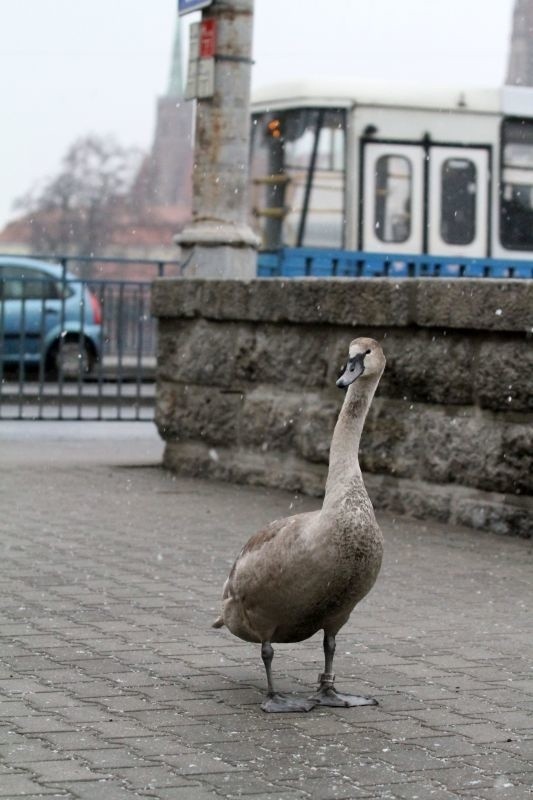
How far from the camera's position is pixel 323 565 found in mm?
4922

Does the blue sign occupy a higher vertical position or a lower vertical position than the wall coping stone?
higher

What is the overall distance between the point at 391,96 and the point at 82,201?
2723 inches

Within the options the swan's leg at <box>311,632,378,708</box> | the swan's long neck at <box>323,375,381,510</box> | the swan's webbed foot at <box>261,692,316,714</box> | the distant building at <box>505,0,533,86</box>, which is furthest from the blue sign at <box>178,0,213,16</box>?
A: the distant building at <box>505,0,533,86</box>

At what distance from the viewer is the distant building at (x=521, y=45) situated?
116m

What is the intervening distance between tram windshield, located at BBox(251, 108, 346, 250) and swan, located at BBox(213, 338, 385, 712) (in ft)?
57.5

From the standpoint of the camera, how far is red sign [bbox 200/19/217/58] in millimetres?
12234

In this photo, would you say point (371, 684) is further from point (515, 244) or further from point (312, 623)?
point (515, 244)

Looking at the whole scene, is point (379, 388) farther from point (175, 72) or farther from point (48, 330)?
point (175, 72)

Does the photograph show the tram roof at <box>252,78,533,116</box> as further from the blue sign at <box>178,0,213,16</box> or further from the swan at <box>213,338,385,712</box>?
the swan at <box>213,338,385,712</box>

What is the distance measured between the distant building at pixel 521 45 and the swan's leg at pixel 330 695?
112 meters

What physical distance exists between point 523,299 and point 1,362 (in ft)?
25.5

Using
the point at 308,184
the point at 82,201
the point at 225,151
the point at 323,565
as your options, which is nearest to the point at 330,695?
the point at 323,565

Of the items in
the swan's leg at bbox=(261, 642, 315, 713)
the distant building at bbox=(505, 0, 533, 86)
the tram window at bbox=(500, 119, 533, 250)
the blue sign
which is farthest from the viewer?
the distant building at bbox=(505, 0, 533, 86)

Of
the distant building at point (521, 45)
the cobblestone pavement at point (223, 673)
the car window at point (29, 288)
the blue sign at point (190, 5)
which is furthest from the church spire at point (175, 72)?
the cobblestone pavement at point (223, 673)
